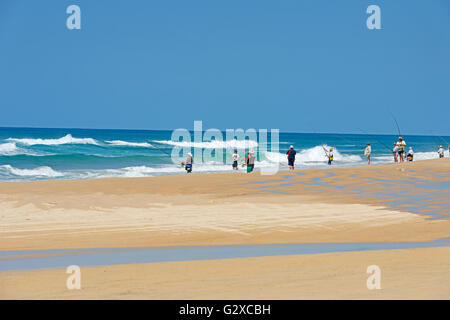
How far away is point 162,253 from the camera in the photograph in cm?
770

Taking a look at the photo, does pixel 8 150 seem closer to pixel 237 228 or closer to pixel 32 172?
pixel 32 172

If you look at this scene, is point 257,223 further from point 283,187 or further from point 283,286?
point 283,187

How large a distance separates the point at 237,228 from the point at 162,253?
7.55 feet

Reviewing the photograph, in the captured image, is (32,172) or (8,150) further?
(8,150)

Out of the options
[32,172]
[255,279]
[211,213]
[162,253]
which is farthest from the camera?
[32,172]

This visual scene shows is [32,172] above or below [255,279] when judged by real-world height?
below

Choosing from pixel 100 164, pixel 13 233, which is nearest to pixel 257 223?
pixel 13 233

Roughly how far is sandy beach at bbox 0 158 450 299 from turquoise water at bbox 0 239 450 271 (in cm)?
33

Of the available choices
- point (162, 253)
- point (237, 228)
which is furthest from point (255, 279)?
point (237, 228)

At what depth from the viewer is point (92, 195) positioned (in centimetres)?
1471

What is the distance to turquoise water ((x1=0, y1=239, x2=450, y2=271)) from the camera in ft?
23.3

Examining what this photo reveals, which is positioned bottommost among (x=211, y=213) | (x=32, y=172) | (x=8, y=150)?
(x=32, y=172)

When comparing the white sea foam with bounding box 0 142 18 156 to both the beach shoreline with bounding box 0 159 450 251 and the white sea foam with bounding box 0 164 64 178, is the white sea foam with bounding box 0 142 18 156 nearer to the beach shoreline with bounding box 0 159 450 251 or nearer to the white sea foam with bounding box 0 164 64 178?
the white sea foam with bounding box 0 164 64 178

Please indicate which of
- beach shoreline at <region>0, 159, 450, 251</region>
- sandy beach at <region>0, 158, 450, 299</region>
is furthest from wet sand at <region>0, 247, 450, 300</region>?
beach shoreline at <region>0, 159, 450, 251</region>
